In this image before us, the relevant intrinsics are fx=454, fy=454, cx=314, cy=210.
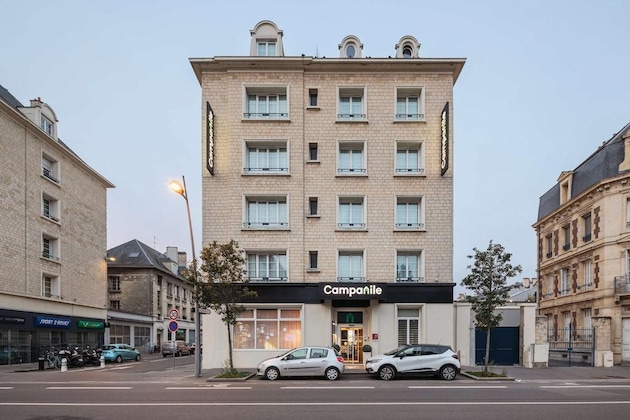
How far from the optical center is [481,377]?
18594 mm

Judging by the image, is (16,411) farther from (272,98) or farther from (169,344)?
(169,344)

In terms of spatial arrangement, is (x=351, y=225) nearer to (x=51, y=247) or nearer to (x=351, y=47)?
(x=351, y=47)

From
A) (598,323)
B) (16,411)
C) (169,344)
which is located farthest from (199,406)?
(169,344)

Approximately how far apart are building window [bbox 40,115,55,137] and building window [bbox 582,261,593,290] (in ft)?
130

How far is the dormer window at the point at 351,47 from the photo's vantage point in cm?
2581

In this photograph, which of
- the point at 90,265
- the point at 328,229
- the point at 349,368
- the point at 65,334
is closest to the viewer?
the point at 349,368

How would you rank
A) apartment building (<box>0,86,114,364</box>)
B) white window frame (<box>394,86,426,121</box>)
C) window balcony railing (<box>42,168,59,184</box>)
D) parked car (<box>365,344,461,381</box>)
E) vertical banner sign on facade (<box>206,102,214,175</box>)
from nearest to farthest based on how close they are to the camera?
1. parked car (<box>365,344,461,381</box>)
2. vertical banner sign on facade (<box>206,102,214,175</box>)
3. white window frame (<box>394,86,426,121</box>)
4. apartment building (<box>0,86,114,364</box>)
5. window balcony railing (<box>42,168,59,184</box>)

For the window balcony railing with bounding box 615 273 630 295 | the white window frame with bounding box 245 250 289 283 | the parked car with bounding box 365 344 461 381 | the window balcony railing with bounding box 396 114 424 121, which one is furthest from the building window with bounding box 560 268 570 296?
the white window frame with bounding box 245 250 289 283

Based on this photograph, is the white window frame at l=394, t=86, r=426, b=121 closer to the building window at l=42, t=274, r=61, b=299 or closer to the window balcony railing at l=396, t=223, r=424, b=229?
the window balcony railing at l=396, t=223, r=424, b=229

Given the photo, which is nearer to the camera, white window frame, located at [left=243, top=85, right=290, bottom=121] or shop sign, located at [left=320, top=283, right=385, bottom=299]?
shop sign, located at [left=320, top=283, right=385, bottom=299]

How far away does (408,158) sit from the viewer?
2480cm

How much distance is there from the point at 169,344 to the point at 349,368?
2260 centimetres

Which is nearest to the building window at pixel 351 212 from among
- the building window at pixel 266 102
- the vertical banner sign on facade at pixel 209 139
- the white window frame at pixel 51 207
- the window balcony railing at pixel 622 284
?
the building window at pixel 266 102

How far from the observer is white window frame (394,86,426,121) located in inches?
968
